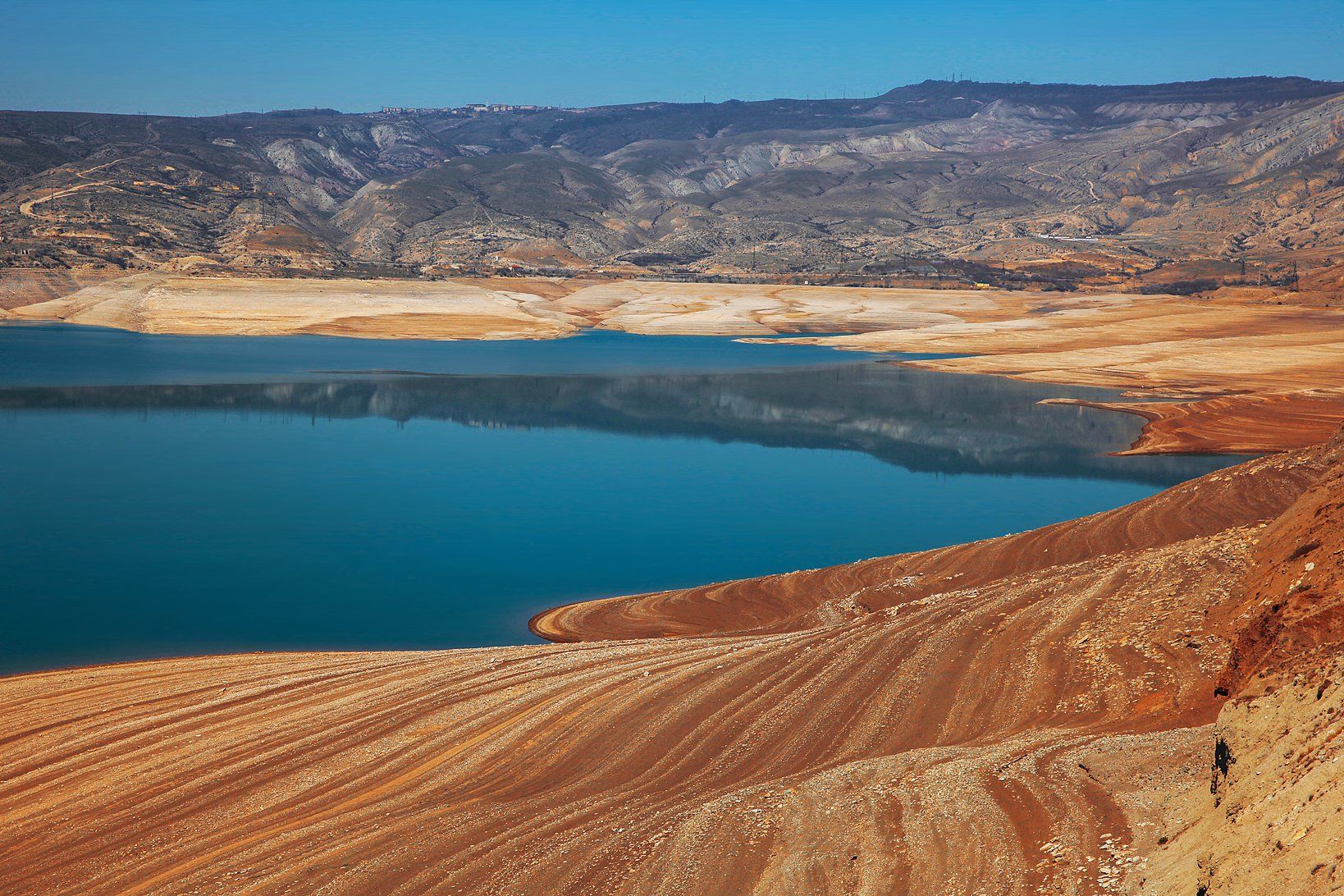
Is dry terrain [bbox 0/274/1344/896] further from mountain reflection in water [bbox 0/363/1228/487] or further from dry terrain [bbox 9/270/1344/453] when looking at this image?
dry terrain [bbox 9/270/1344/453]

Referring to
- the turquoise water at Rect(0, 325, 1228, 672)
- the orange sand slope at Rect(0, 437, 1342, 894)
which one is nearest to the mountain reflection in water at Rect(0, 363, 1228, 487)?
the turquoise water at Rect(0, 325, 1228, 672)

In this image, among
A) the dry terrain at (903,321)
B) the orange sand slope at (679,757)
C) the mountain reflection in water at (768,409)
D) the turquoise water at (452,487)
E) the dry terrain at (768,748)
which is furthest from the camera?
the dry terrain at (903,321)

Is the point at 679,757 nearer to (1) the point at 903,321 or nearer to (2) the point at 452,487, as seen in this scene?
(2) the point at 452,487

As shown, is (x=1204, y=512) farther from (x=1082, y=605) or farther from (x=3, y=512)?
(x=3, y=512)

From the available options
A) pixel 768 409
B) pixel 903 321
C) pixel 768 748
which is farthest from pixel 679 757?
pixel 903 321

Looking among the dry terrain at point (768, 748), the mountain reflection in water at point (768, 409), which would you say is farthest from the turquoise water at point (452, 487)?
the dry terrain at point (768, 748)

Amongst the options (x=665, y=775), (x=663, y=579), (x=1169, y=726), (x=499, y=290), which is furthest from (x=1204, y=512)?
(x=499, y=290)

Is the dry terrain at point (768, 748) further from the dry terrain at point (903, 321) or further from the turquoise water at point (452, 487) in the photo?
the dry terrain at point (903, 321)
